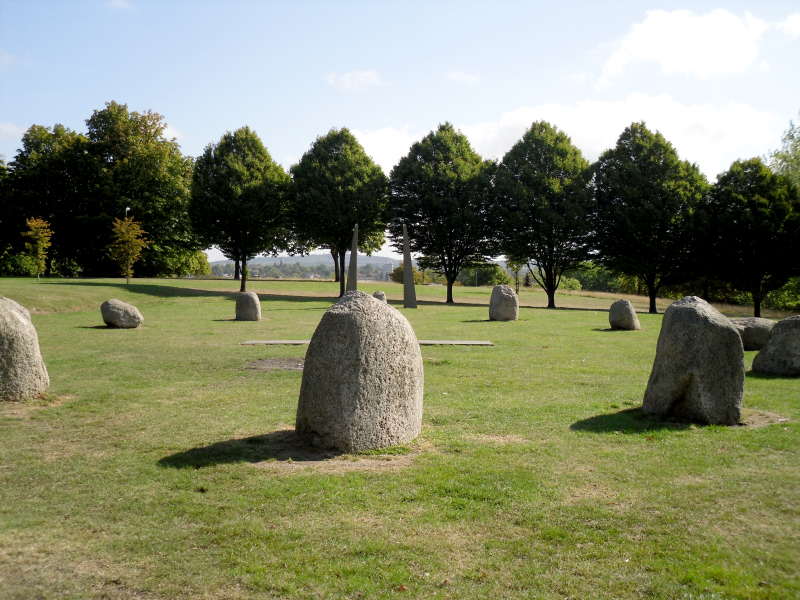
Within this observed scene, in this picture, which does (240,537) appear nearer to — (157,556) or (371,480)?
(157,556)

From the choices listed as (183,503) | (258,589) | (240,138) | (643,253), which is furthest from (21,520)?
(240,138)

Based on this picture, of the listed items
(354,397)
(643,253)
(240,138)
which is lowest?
(354,397)

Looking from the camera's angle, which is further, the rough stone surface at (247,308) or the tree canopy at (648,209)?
the tree canopy at (648,209)

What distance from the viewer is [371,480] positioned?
6441 mm

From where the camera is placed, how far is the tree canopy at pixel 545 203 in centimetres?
4438

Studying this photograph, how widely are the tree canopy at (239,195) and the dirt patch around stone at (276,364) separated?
31817 mm

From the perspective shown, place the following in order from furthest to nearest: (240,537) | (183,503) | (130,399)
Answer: (130,399) < (183,503) < (240,537)

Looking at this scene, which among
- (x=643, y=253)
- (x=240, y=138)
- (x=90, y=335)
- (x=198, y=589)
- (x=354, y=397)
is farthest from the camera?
(x=240, y=138)

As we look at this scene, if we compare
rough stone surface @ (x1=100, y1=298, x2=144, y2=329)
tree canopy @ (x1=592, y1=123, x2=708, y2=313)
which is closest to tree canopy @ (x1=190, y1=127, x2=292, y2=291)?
rough stone surface @ (x1=100, y1=298, x2=144, y2=329)

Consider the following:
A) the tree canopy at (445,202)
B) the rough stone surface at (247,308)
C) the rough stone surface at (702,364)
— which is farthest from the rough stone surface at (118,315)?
the tree canopy at (445,202)

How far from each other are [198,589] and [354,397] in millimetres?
3097

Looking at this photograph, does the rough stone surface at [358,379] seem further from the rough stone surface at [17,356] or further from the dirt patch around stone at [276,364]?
the dirt patch around stone at [276,364]

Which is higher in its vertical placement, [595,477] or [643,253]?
[643,253]

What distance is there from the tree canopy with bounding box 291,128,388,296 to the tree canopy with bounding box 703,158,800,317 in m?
23.6
